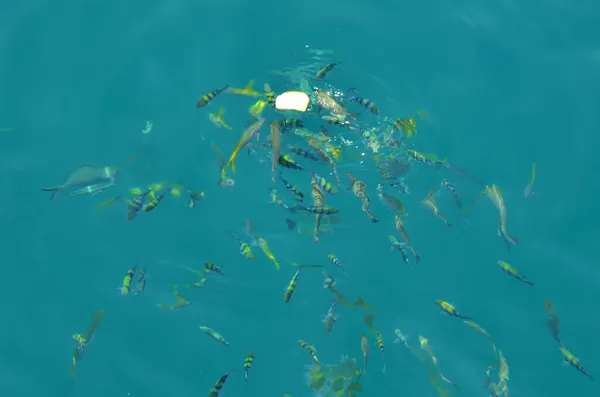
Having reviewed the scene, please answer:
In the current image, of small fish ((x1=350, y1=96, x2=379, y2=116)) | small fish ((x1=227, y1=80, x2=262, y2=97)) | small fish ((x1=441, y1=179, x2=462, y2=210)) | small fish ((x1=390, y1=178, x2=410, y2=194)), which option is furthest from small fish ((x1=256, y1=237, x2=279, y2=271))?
small fish ((x1=441, y1=179, x2=462, y2=210))

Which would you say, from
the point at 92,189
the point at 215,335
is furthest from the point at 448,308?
the point at 92,189

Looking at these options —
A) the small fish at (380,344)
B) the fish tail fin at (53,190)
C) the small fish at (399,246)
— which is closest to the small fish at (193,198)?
the fish tail fin at (53,190)

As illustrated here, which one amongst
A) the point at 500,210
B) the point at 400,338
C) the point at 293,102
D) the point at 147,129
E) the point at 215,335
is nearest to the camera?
the point at 215,335

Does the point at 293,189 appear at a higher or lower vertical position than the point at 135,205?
higher

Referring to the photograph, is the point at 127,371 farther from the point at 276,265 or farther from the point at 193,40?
the point at 193,40

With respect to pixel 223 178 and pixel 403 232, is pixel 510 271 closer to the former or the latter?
pixel 403 232

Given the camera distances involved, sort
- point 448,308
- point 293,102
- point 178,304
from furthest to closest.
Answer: point 293,102, point 178,304, point 448,308

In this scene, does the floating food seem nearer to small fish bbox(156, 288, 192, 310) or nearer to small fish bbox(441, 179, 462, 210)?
small fish bbox(441, 179, 462, 210)

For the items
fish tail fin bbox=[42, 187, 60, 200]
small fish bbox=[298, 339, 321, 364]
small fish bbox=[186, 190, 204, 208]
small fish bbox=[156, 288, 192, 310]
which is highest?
small fish bbox=[186, 190, 204, 208]
